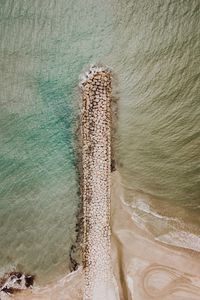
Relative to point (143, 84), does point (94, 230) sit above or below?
below

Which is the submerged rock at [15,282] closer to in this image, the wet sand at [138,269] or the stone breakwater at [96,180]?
the wet sand at [138,269]

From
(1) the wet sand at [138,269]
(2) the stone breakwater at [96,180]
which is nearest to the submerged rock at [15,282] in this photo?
(1) the wet sand at [138,269]

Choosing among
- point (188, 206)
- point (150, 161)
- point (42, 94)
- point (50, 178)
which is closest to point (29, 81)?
point (42, 94)

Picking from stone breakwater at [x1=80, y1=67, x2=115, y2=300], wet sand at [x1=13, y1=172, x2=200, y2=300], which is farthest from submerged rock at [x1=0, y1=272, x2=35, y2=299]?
stone breakwater at [x1=80, y1=67, x2=115, y2=300]

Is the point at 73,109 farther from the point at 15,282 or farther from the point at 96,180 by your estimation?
the point at 15,282

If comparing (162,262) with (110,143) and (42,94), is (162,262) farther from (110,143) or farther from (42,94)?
(42,94)
